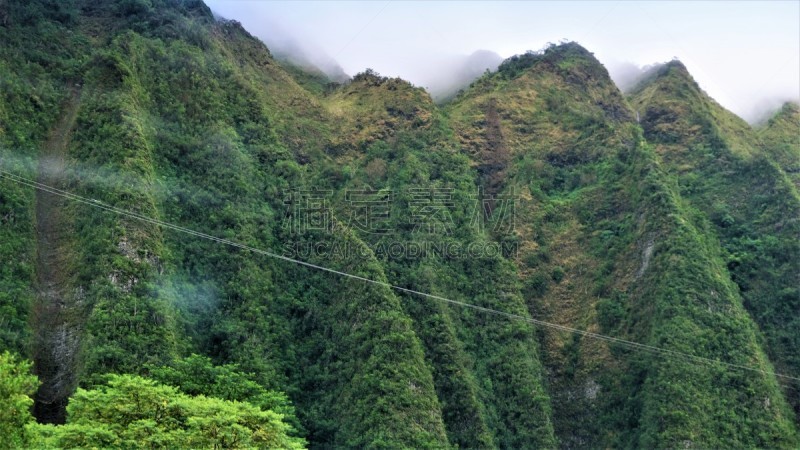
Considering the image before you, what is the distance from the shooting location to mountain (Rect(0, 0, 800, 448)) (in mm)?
30734

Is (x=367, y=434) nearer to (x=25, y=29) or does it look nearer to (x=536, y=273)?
(x=536, y=273)

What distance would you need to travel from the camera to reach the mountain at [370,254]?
101 feet

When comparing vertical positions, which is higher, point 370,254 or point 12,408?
point 370,254

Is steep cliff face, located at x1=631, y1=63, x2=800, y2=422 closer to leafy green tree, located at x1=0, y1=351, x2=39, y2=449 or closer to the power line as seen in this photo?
the power line

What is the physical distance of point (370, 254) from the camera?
37281 mm

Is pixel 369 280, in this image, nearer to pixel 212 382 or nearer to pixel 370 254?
pixel 370 254

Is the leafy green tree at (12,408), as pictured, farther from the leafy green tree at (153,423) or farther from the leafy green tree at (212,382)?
the leafy green tree at (212,382)

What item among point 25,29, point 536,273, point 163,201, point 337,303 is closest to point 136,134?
point 163,201

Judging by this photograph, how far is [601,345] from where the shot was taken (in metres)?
36.9

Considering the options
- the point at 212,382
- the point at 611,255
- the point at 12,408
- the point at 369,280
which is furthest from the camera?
the point at 611,255

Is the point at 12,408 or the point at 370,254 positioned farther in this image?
the point at 370,254

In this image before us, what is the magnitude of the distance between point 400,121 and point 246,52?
426 inches

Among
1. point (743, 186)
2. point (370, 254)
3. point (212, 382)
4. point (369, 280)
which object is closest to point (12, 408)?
point (212, 382)

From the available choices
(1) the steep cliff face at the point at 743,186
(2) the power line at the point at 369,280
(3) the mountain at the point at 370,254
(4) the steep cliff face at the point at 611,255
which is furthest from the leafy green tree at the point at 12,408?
(1) the steep cliff face at the point at 743,186
